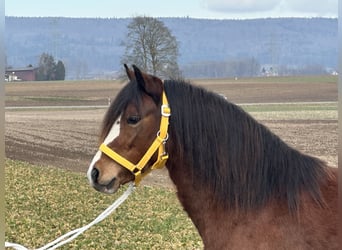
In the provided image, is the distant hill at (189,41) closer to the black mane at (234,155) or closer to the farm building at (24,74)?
the farm building at (24,74)

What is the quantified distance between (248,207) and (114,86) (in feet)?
168

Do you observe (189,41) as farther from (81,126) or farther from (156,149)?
(156,149)

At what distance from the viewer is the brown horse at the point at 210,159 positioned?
3.77m

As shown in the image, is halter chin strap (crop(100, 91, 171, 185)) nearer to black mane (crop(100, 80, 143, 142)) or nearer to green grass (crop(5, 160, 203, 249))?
black mane (crop(100, 80, 143, 142))

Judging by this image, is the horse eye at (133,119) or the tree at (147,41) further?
the tree at (147,41)

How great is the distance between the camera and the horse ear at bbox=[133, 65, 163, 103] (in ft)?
12.7

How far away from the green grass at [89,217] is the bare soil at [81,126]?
1.18 metres

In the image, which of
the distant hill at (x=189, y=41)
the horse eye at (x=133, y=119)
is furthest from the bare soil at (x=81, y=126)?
the distant hill at (x=189, y=41)

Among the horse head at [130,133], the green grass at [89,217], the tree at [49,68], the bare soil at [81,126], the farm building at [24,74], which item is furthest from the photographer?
the tree at [49,68]

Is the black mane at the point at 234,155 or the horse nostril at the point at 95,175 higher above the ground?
the black mane at the point at 234,155

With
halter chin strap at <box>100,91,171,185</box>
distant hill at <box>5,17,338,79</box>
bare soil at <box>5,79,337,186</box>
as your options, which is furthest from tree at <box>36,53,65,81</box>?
halter chin strap at <box>100,91,171,185</box>

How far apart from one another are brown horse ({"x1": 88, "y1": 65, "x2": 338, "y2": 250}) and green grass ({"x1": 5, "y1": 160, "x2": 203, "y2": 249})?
17.0 ft

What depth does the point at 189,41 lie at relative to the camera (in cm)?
8156

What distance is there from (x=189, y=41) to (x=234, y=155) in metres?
78.7
